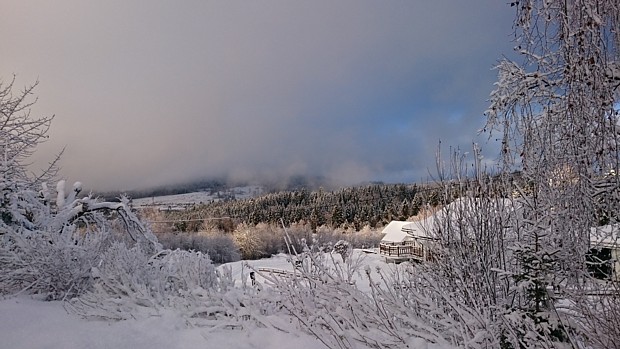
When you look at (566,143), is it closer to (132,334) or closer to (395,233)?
(132,334)

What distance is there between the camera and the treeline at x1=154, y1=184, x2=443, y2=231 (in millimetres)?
65125

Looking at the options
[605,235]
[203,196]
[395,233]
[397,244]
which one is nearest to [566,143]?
[605,235]

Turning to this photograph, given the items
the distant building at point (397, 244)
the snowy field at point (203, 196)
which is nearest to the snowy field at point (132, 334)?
the distant building at point (397, 244)

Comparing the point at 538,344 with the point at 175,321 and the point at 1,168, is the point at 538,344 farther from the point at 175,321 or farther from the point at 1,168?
the point at 1,168

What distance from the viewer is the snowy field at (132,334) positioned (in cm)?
451

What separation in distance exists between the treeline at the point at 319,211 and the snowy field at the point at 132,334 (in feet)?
175

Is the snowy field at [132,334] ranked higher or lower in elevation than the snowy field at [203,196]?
lower

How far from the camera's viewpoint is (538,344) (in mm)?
3205

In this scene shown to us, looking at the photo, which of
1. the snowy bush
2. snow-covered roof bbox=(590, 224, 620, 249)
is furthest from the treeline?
snow-covered roof bbox=(590, 224, 620, 249)

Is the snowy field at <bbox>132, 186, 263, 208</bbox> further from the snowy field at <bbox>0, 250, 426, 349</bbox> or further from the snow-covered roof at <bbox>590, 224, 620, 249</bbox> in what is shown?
the snow-covered roof at <bbox>590, 224, 620, 249</bbox>

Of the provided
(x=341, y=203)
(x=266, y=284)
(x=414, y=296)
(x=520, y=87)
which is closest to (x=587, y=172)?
(x=520, y=87)

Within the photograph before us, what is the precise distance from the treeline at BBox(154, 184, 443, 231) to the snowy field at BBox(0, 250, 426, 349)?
53454mm

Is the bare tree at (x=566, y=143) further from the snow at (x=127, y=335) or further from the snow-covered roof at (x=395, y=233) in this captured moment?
the snow-covered roof at (x=395, y=233)

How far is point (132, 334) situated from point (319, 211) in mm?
64551
